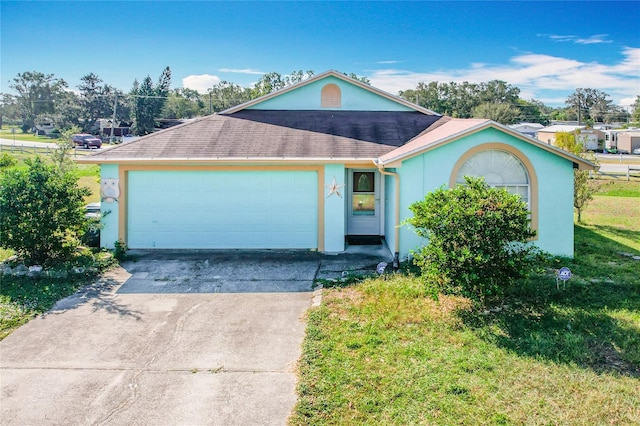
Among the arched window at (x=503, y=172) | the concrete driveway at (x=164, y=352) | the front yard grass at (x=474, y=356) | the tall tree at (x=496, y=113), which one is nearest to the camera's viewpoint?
the front yard grass at (x=474, y=356)

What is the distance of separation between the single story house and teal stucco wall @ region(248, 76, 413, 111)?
1946mm

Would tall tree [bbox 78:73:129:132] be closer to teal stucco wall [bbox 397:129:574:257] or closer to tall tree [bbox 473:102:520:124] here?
tall tree [bbox 473:102:520:124]

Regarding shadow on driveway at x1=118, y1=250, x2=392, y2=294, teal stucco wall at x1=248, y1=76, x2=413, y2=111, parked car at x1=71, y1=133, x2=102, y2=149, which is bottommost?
shadow on driveway at x1=118, y1=250, x2=392, y2=294

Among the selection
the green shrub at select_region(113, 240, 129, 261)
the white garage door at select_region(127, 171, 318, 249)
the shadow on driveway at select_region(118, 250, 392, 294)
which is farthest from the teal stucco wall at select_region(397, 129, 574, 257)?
the green shrub at select_region(113, 240, 129, 261)

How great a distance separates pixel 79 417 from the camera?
4824 millimetres

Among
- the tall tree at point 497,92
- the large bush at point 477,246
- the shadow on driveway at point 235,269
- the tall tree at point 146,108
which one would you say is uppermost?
the tall tree at point 497,92

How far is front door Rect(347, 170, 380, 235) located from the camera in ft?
42.7

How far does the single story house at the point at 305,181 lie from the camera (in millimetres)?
10438

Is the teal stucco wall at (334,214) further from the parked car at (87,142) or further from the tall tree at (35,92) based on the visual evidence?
the tall tree at (35,92)

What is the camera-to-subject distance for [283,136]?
13.1m

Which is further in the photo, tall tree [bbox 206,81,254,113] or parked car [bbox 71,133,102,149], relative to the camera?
tall tree [bbox 206,81,254,113]

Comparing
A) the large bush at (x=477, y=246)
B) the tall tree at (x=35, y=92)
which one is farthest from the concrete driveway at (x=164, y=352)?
the tall tree at (x=35, y=92)

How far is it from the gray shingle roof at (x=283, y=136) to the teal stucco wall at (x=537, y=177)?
1.78m

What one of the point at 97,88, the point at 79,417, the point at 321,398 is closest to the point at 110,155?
the point at 79,417
